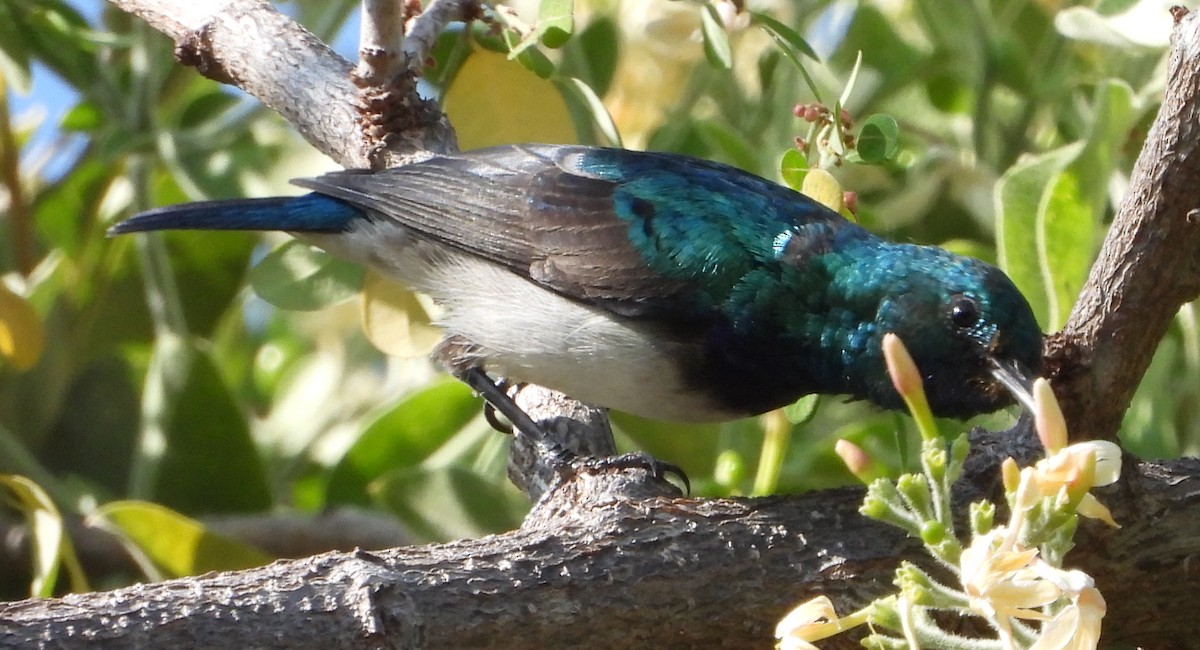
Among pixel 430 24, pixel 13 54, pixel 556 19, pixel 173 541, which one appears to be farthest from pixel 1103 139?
pixel 13 54

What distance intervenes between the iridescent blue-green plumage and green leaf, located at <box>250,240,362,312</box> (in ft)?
0.46

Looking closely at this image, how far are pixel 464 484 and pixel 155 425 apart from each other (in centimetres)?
83

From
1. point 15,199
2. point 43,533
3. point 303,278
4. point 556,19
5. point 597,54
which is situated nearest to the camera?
point 556,19

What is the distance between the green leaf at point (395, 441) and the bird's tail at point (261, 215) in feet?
1.44

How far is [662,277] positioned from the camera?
3.04 m

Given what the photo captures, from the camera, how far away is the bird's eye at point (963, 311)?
2688 mm

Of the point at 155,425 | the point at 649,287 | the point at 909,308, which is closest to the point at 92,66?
the point at 155,425

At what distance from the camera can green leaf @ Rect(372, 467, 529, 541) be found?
3086mm

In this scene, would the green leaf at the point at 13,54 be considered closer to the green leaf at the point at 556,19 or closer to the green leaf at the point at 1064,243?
the green leaf at the point at 556,19

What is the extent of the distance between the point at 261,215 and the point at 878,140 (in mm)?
1490

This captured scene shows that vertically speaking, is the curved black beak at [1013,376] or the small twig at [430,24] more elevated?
the small twig at [430,24]

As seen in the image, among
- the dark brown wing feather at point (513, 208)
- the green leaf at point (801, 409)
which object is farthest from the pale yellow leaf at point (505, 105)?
the green leaf at point (801, 409)

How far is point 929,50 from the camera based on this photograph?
3.79 metres

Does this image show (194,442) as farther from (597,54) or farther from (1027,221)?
(1027,221)
